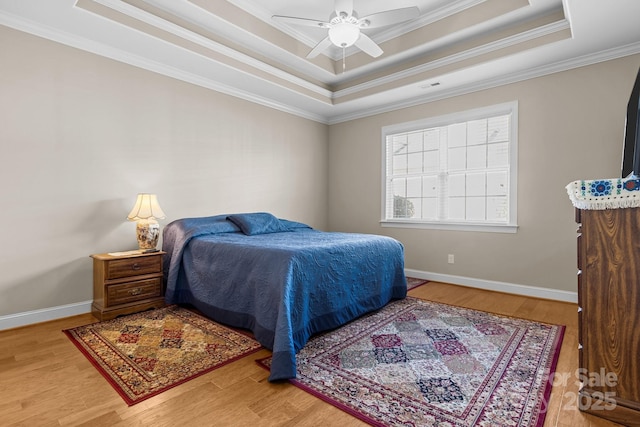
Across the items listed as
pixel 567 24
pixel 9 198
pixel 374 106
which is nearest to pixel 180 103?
pixel 9 198

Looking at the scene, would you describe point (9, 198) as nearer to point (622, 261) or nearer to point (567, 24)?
point (622, 261)

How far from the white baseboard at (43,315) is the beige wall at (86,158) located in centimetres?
5

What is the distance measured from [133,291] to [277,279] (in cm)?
166

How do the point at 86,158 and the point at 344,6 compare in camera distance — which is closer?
the point at 344,6

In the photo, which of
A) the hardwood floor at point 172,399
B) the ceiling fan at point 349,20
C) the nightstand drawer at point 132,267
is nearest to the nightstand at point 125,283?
the nightstand drawer at point 132,267

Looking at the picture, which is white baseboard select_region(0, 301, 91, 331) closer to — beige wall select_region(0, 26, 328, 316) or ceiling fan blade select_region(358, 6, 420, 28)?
beige wall select_region(0, 26, 328, 316)

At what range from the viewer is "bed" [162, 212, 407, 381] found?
2168mm

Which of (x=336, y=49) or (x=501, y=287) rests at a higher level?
(x=336, y=49)

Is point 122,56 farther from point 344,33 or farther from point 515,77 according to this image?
point 515,77

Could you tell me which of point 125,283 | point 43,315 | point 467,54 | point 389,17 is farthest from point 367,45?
point 43,315

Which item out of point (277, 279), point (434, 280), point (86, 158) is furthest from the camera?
point (434, 280)

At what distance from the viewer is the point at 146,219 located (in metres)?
3.16

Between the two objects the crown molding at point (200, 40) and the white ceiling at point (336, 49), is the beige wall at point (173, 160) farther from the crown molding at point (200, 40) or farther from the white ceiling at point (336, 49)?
the crown molding at point (200, 40)

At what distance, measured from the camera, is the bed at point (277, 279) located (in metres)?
2.17
